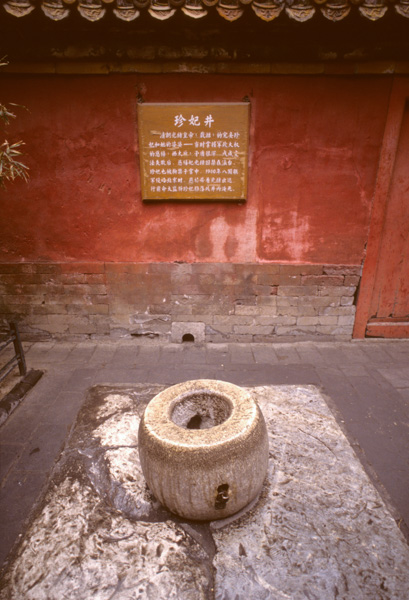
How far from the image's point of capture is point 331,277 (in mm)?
4762

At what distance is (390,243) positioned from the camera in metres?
4.70

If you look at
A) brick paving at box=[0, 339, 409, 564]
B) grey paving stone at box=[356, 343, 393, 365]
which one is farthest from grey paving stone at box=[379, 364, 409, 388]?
grey paving stone at box=[356, 343, 393, 365]

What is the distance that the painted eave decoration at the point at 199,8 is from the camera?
308 cm

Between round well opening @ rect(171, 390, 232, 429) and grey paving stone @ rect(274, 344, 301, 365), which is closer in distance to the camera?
round well opening @ rect(171, 390, 232, 429)

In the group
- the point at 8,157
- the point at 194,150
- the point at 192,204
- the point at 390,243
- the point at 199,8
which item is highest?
the point at 199,8

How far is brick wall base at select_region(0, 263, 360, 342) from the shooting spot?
4.73 metres

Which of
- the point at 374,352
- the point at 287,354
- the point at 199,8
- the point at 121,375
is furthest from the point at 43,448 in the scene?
the point at 199,8

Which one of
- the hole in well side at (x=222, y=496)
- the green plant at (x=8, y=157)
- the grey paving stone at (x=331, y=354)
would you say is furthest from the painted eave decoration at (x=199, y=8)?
the hole in well side at (x=222, y=496)

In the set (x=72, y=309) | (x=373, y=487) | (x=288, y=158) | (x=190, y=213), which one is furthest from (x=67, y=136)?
(x=373, y=487)

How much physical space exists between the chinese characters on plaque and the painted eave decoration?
3.34 ft

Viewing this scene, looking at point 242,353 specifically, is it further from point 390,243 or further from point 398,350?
point 390,243

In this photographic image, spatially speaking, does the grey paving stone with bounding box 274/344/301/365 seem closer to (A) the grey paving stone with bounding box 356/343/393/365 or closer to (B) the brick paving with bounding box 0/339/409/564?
(B) the brick paving with bounding box 0/339/409/564

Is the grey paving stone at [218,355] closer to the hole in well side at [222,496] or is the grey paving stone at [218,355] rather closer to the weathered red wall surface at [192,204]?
the weathered red wall surface at [192,204]

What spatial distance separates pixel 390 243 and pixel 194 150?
2946 mm
